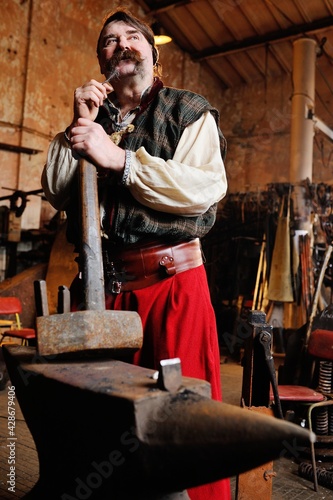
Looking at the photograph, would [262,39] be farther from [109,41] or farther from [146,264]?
[146,264]

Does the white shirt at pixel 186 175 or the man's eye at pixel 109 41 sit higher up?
the man's eye at pixel 109 41

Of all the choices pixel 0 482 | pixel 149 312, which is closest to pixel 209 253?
pixel 0 482

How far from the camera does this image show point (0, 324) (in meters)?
5.70

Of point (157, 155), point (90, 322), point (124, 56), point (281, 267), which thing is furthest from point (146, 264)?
point (281, 267)

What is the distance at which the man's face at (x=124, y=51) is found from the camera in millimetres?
1563

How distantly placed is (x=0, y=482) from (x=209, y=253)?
6.55 m

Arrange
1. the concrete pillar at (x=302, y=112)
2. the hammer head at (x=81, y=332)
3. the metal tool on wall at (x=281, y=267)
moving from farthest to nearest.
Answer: the concrete pillar at (x=302, y=112) → the metal tool on wall at (x=281, y=267) → the hammer head at (x=81, y=332)

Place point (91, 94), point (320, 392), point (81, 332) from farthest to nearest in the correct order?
point (320, 392) → point (91, 94) → point (81, 332)

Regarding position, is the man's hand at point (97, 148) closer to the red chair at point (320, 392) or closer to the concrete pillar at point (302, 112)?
the red chair at point (320, 392)

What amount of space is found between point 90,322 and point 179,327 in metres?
0.42

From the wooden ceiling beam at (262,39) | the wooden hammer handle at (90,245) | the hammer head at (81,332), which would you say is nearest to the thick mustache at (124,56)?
the wooden hammer handle at (90,245)

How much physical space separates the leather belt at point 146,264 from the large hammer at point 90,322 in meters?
0.24

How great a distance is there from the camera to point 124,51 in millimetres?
1557

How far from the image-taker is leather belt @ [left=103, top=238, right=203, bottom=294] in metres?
1.44
